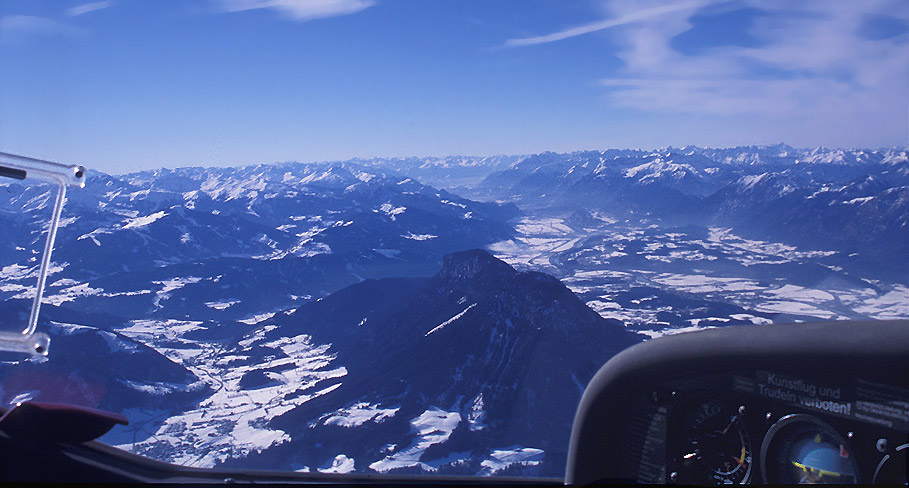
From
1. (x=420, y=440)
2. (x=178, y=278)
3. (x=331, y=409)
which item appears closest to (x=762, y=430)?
(x=420, y=440)

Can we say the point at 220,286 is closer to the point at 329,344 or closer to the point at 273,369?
the point at 329,344

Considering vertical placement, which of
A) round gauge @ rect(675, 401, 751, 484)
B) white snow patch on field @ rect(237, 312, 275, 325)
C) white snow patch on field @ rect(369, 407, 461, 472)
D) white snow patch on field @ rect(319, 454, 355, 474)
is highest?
white snow patch on field @ rect(237, 312, 275, 325)

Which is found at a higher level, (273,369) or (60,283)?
(60,283)

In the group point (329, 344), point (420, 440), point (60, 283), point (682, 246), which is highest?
point (682, 246)

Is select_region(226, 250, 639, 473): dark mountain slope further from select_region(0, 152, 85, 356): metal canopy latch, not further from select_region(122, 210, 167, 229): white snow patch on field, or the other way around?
select_region(122, 210, 167, 229): white snow patch on field

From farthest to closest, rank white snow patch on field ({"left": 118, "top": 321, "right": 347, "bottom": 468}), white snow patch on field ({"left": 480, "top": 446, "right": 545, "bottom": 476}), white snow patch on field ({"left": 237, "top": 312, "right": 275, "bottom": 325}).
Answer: white snow patch on field ({"left": 237, "top": 312, "right": 275, "bottom": 325}), white snow patch on field ({"left": 118, "top": 321, "right": 347, "bottom": 468}), white snow patch on field ({"left": 480, "top": 446, "right": 545, "bottom": 476})

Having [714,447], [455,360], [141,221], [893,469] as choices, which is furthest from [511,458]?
[141,221]

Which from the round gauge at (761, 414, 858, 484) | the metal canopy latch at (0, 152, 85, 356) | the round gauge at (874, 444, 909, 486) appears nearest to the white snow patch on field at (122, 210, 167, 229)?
the metal canopy latch at (0, 152, 85, 356)

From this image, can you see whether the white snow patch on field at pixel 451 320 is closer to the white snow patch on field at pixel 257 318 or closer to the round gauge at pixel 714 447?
the white snow patch on field at pixel 257 318

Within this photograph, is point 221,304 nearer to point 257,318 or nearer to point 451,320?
point 257,318
